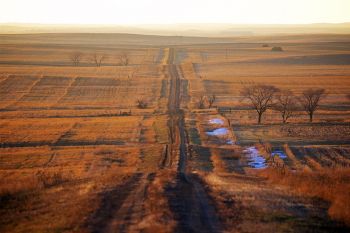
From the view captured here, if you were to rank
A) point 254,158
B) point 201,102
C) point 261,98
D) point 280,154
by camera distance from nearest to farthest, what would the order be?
point 254,158, point 280,154, point 261,98, point 201,102

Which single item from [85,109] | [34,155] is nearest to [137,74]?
[85,109]

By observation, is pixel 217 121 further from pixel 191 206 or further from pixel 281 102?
pixel 191 206

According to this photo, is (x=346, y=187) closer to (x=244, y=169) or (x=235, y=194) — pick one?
(x=235, y=194)

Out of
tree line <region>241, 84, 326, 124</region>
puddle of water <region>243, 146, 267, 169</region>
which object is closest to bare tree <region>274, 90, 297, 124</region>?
tree line <region>241, 84, 326, 124</region>

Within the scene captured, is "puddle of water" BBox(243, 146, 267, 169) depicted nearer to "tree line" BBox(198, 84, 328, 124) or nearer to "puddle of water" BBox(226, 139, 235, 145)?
"puddle of water" BBox(226, 139, 235, 145)

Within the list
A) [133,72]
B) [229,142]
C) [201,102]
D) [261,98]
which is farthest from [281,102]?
[133,72]

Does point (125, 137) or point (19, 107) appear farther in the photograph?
point (19, 107)

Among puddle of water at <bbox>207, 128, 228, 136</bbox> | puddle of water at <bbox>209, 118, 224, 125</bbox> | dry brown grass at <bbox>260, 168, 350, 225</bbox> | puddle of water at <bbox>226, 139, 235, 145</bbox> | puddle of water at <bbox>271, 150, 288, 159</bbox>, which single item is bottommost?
puddle of water at <bbox>209, 118, 224, 125</bbox>
